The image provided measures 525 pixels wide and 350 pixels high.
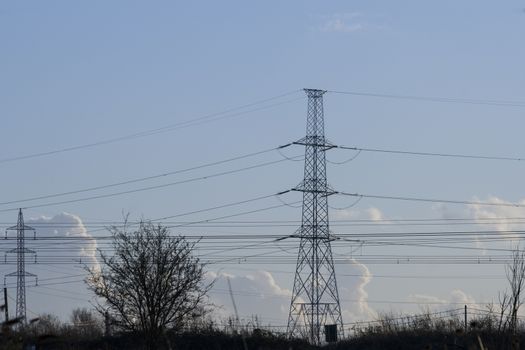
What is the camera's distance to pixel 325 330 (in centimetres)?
4750

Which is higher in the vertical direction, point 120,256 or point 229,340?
point 120,256

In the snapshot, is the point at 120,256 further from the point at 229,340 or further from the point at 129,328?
the point at 229,340

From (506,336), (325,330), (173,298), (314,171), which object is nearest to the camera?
(506,336)

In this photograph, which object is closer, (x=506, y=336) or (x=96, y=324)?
(x=506, y=336)

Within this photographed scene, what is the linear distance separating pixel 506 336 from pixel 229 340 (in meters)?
34.9

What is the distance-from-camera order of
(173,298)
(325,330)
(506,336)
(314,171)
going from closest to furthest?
(506,336)
(173,298)
(325,330)
(314,171)

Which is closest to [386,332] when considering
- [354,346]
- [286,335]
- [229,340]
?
[354,346]

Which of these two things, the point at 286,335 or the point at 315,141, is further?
the point at 315,141

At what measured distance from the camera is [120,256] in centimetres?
4469

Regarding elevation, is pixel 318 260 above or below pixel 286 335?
above

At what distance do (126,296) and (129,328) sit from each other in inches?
58.8

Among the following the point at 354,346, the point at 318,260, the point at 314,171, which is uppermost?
the point at 314,171

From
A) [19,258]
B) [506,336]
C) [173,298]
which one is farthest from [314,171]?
[506,336]

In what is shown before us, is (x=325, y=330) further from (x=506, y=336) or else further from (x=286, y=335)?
(x=506, y=336)
